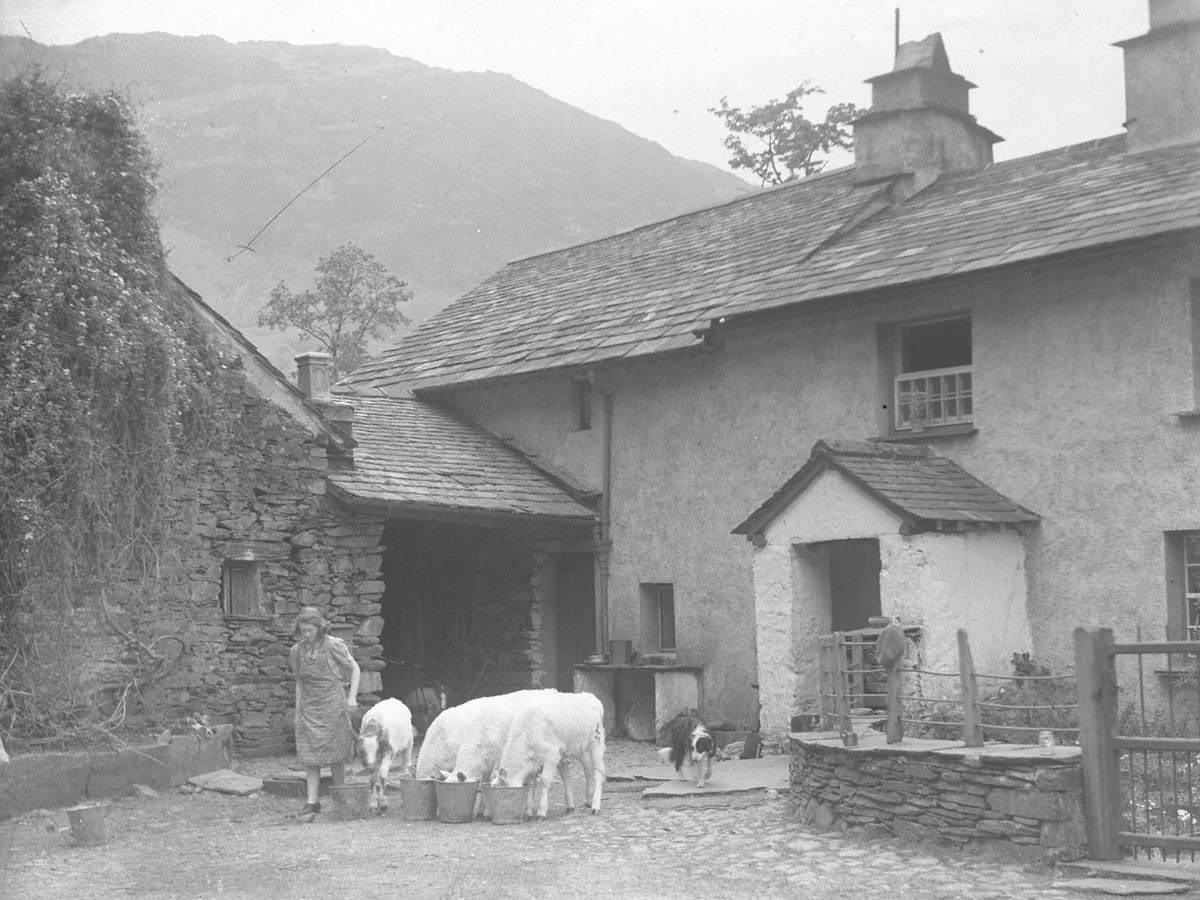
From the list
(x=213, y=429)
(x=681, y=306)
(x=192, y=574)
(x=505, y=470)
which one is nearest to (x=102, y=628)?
(x=192, y=574)

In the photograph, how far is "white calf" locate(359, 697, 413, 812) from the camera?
1196 cm

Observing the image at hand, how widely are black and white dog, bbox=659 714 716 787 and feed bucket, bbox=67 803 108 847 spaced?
500 centimetres

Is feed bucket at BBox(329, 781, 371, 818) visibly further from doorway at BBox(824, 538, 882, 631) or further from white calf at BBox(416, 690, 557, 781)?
doorway at BBox(824, 538, 882, 631)

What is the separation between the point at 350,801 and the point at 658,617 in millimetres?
7742

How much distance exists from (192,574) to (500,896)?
846 cm

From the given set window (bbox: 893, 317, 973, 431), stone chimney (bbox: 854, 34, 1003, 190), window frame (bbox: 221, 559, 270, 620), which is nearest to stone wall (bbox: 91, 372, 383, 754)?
window frame (bbox: 221, 559, 270, 620)

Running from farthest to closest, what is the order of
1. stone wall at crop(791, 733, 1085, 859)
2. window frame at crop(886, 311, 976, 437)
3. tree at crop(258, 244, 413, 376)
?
tree at crop(258, 244, 413, 376)
window frame at crop(886, 311, 976, 437)
stone wall at crop(791, 733, 1085, 859)

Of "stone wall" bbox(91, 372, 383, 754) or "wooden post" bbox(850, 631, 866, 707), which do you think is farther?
"stone wall" bbox(91, 372, 383, 754)

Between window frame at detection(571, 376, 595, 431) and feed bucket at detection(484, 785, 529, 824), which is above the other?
window frame at detection(571, 376, 595, 431)

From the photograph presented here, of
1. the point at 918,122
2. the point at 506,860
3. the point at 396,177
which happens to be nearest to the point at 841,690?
the point at 506,860

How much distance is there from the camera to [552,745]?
1143 centimetres

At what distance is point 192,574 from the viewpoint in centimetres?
A: 1562

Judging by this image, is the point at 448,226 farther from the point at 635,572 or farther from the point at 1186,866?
the point at 1186,866

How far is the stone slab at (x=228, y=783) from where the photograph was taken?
13.1 metres
